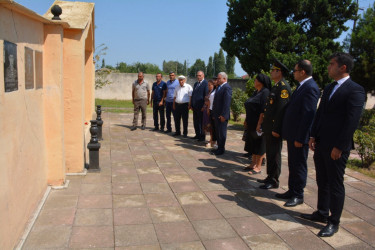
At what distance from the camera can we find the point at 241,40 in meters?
17.6

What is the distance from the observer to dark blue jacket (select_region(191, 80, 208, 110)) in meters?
8.29

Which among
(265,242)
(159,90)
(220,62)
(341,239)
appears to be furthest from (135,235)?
(220,62)

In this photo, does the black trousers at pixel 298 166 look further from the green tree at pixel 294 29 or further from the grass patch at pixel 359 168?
the green tree at pixel 294 29

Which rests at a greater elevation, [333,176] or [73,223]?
[333,176]

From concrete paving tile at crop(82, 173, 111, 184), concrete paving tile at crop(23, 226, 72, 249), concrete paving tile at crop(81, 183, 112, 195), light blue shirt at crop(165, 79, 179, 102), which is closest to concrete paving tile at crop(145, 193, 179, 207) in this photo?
concrete paving tile at crop(81, 183, 112, 195)

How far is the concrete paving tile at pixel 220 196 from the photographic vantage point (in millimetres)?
4491

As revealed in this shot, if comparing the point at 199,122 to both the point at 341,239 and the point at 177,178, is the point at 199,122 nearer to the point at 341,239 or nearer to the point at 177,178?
the point at 177,178

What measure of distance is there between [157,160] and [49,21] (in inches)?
132

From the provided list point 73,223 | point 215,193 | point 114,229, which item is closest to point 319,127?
point 215,193

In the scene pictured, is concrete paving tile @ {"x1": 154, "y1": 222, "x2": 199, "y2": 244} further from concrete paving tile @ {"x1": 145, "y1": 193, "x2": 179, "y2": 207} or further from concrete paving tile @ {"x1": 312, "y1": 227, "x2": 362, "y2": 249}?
concrete paving tile @ {"x1": 312, "y1": 227, "x2": 362, "y2": 249}

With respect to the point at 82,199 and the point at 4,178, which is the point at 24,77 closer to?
the point at 4,178

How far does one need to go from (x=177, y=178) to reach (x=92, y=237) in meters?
2.25

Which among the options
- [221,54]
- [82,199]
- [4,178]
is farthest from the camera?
[221,54]

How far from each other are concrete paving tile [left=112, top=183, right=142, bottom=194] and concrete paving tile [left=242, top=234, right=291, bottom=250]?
75.3 inches
